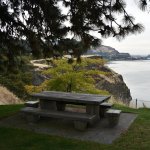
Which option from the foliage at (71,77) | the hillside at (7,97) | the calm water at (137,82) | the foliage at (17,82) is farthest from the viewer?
the calm water at (137,82)

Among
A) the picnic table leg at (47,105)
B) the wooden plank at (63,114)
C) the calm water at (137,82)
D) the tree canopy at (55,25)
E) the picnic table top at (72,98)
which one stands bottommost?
the calm water at (137,82)

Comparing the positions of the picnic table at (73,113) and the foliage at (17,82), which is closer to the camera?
the picnic table at (73,113)

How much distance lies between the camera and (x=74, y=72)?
14383 mm

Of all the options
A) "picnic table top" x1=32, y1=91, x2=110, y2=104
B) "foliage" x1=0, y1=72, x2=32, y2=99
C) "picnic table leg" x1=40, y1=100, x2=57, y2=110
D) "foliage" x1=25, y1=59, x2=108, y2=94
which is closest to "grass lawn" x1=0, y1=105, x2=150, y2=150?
"picnic table top" x1=32, y1=91, x2=110, y2=104

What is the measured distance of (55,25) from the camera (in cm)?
718

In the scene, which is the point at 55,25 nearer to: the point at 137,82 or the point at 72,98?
the point at 72,98

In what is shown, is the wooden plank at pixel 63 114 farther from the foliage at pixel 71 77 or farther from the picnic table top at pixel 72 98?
the foliage at pixel 71 77

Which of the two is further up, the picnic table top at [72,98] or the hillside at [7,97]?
the picnic table top at [72,98]

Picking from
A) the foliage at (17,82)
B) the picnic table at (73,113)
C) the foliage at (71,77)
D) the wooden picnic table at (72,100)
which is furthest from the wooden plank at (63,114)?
the foliage at (17,82)

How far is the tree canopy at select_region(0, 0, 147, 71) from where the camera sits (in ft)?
21.7

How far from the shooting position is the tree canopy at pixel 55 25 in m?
6.61

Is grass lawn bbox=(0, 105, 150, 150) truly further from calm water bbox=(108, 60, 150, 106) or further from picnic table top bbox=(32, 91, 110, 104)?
calm water bbox=(108, 60, 150, 106)

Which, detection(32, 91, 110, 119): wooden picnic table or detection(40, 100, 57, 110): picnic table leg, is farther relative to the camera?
detection(40, 100, 57, 110): picnic table leg

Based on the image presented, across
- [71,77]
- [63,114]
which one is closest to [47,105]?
[63,114]
